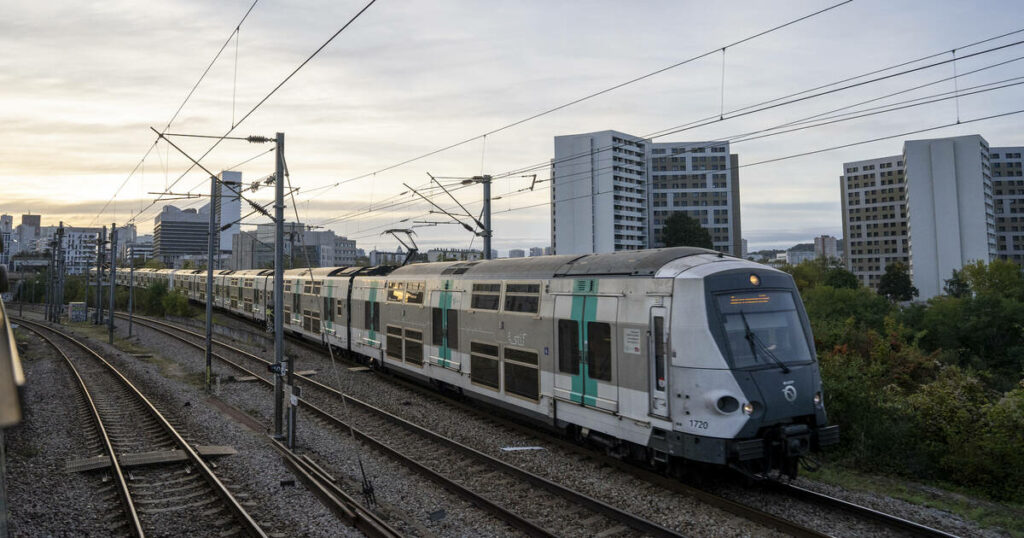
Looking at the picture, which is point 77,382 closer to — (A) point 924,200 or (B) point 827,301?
(B) point 827,301

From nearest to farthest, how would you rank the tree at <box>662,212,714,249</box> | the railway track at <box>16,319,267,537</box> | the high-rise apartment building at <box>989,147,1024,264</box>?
the railway track at <box>16,319,267,537</box>, the tree at <box>662,212,714,249</box>, the high-rise apartment building at <box>989,147,1024,264</box>

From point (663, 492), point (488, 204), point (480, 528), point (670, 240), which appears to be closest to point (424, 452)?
point (480, 528)

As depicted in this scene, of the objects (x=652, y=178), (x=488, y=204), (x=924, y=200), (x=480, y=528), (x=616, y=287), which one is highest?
(x=652, y=178)

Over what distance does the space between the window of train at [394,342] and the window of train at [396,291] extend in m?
0.92

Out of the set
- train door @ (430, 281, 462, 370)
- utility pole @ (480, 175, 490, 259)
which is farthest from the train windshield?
utility pole @ (480, 175, 490, 259)

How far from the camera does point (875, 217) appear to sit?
112 m

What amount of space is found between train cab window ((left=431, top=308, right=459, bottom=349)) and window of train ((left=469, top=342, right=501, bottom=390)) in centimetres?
93

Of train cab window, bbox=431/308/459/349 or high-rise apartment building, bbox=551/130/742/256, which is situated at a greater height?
high-rise apartment building, bbox=551/130/742/256

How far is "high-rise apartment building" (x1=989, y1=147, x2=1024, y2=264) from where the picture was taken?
106812mm

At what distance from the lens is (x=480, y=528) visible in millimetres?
8758

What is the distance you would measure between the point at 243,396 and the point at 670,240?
6930 centimetres

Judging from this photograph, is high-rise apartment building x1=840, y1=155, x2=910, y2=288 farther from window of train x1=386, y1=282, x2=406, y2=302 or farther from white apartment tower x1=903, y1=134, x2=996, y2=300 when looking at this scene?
window of train x1=386, y1=282, x2=406, y2=302

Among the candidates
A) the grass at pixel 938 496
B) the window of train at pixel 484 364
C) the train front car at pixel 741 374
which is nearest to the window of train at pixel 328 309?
→ the window of train at pixel 484 364

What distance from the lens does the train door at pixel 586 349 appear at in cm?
1066
